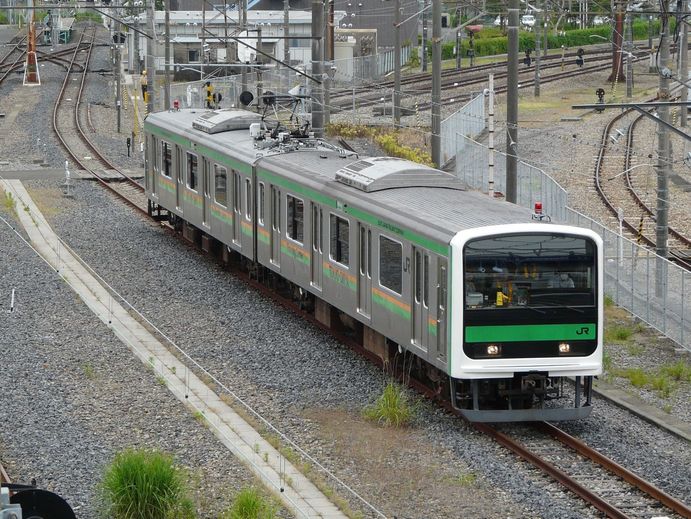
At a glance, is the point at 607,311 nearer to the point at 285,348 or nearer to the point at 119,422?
the point at 285,348

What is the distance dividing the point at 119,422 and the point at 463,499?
3.94 m

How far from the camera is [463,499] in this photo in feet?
39.5

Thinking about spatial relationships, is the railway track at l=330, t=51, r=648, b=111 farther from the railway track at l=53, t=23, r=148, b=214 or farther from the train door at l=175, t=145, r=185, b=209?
the train door at l=175, t=145, r=185, b=209

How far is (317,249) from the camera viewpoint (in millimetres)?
18484

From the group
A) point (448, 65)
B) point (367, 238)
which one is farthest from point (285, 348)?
point (448, 65)

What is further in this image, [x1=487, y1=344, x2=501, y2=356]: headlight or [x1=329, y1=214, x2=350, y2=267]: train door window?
→ [x1=329, y1=214, x2=350, y2=267]: train door window

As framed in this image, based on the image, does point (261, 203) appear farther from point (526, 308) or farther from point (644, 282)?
point (526, 308)

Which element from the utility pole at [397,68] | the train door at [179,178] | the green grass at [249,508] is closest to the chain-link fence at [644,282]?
the green grass at [249,508]

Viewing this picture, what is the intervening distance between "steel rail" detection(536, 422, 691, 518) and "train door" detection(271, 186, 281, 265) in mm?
6829

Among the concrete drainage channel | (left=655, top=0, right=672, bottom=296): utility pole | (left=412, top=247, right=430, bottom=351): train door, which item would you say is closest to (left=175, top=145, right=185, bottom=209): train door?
the concrete drainage channel

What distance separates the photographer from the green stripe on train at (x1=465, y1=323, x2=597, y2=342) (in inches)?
550

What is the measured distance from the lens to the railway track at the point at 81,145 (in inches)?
1321

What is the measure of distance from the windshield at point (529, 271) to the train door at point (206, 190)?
10.8 meters

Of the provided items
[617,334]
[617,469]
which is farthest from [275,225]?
[617,469]
